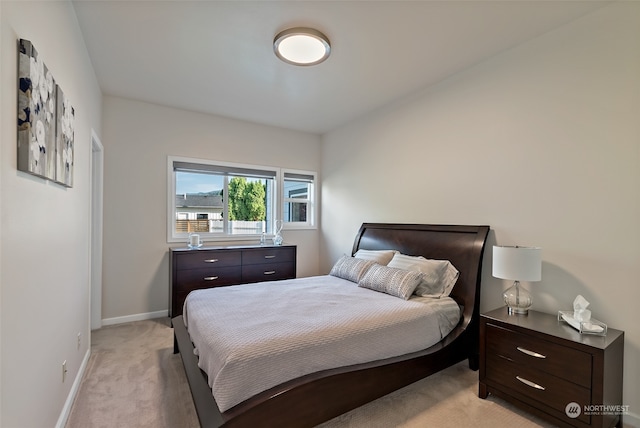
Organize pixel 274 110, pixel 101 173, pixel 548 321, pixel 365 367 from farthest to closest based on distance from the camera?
pixel 274 110
pixel 101 173
pixel 548 321
pixel 365 367

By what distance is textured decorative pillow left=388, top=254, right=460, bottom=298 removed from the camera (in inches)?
106

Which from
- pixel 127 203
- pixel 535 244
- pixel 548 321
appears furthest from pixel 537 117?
pixel 127 203

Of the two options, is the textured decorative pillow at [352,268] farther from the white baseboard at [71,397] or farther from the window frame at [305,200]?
the white baseboard at [71,397]

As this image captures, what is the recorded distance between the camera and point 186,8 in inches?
82.1

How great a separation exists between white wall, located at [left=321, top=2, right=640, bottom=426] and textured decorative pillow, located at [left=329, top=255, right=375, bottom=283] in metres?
0.87

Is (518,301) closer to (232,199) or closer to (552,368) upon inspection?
(552,368)

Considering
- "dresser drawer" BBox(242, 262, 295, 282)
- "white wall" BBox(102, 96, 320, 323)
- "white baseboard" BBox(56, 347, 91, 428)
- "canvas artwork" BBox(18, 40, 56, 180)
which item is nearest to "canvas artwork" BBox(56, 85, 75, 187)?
"canvas artwork" BBox(18, 40, 56, 180)

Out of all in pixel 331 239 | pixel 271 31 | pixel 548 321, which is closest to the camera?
pixel 548 321

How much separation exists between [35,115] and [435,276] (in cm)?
292

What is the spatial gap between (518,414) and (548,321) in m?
0.66

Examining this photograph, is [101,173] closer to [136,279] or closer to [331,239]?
[136,279]

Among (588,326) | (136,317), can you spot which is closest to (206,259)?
(136,317)

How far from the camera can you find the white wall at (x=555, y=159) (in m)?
1.96

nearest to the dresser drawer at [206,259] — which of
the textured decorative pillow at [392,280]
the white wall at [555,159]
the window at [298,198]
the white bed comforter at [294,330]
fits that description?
the white bed comforter at [294,330]
